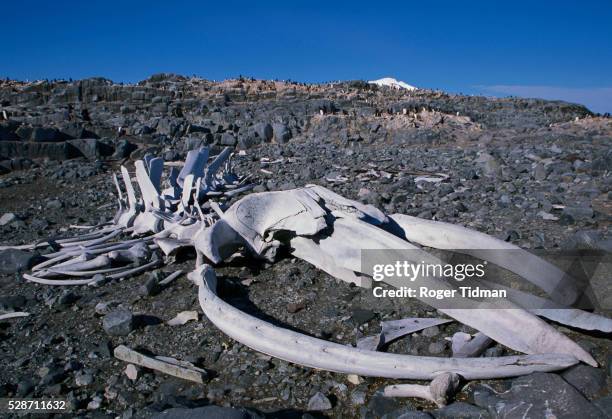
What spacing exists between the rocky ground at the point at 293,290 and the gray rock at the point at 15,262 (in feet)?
0.05

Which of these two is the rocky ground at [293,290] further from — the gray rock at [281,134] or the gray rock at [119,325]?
the gray rock at [281,134]

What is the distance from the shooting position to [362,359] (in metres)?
2.15

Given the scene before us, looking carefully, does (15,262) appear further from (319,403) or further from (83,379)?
(319,403)

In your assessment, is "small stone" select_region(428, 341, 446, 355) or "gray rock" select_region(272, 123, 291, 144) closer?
"small stone" select_region(428, 341, 446, 355)

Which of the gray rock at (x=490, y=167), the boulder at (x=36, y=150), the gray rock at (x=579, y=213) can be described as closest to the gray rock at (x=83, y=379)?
the gray rock at (x=579, y=213)

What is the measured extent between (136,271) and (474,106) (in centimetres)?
2693

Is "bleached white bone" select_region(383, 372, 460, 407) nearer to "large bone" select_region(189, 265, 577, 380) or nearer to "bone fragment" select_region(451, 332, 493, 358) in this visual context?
"large bone" select_region(189, 265, 577, 380)

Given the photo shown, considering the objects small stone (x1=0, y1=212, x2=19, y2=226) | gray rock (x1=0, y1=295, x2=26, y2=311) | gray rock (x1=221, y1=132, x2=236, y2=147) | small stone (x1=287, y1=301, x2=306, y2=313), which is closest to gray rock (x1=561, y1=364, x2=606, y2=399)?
small stone (x1=287, y1=301, x2=306, y2=313)

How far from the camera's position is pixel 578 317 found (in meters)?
2.30

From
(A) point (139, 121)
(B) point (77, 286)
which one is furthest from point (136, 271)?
(A) point (139, 121)

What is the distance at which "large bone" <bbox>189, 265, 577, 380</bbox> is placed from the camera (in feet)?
6.66

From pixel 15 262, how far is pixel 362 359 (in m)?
3.70

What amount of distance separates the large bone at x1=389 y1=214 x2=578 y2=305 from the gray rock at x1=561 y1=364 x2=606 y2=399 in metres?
0.56

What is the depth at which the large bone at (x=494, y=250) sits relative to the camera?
2.51 meters
